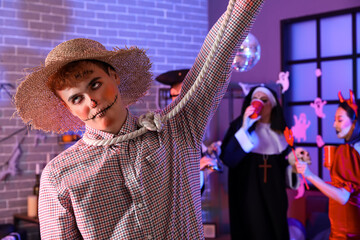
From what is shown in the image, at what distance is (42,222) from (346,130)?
2241mm

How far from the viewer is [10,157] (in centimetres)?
399

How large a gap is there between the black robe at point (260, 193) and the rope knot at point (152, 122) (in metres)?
2.30

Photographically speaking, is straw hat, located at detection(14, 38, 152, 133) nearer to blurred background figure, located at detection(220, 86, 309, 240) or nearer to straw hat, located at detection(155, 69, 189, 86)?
straw hat, located at detection(155, 69, 189, 86)

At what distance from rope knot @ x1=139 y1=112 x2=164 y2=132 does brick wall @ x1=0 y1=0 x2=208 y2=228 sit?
2666 mm

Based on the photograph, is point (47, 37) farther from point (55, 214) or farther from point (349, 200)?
point (55, 214)

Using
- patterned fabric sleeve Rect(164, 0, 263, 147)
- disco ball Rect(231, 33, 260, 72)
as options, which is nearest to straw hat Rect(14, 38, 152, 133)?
patterned fabric sleeve Rect(164, 0, 263, 147)

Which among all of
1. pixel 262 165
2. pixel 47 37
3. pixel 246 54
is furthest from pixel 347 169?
pixel 47 37

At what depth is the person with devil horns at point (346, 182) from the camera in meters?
2.77

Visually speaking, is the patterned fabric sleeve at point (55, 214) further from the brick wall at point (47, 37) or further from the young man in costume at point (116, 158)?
the brick wall at point (47, 37)

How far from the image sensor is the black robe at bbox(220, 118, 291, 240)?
3.57 meters

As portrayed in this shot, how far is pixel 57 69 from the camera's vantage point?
1333mm

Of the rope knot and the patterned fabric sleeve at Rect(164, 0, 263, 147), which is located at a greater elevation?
the patterned fabric sleeve at Rect(164, 0, 263, 147)

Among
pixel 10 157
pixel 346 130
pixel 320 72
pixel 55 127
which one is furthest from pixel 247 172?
pixel 55 127

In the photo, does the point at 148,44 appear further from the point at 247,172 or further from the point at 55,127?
the point at 55,127
